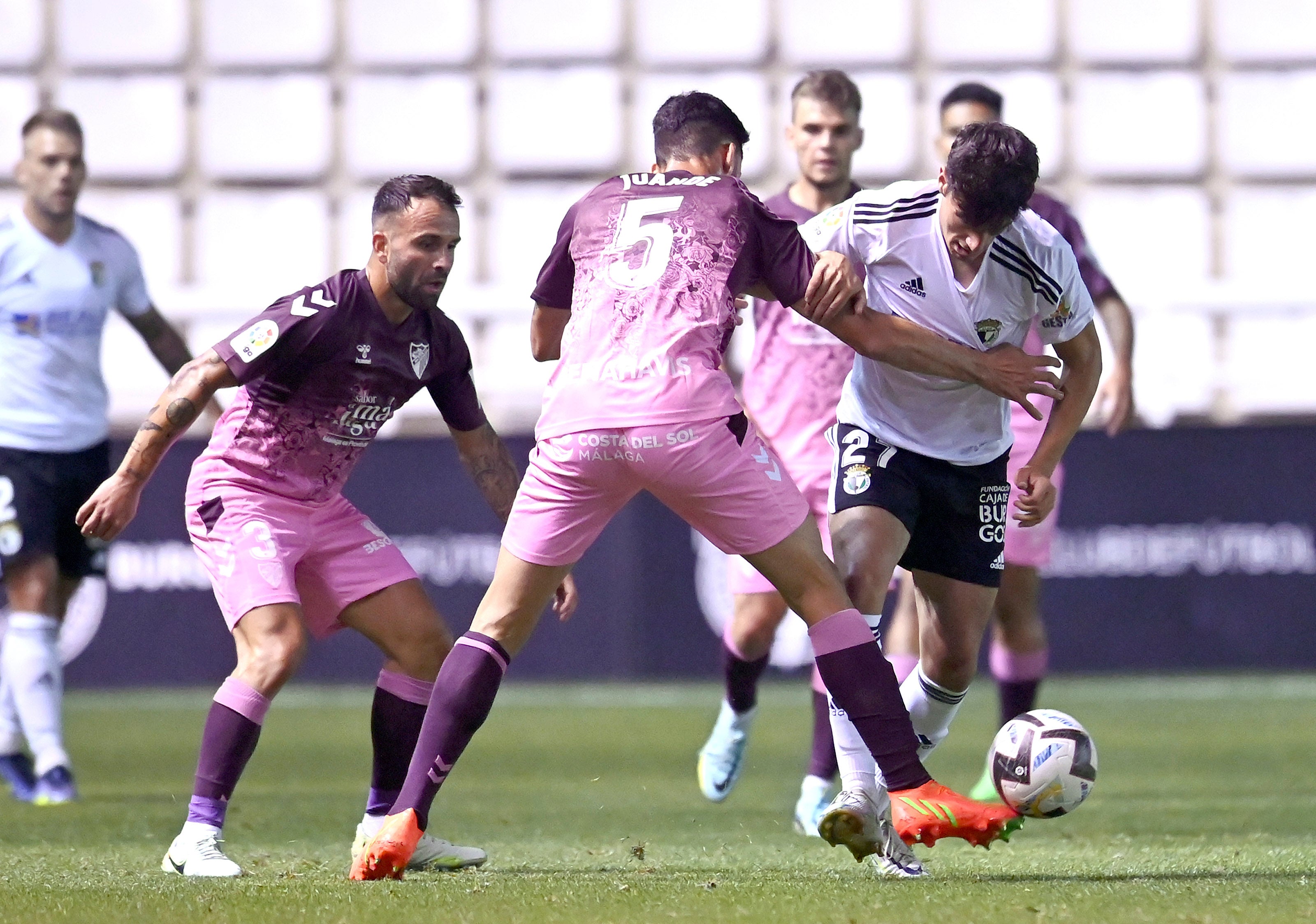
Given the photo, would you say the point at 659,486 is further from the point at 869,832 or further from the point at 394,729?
the point at 394,729

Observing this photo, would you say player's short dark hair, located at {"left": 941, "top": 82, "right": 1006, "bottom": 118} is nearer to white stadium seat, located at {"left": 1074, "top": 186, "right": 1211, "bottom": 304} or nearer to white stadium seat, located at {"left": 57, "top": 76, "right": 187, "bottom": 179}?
white stadium seat, located at {"left": 1074, "top": 186, "right": 1211, "bottom": 304}

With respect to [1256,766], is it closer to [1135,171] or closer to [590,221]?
[590,221]

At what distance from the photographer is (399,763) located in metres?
5.38

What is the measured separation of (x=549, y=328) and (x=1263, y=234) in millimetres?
11931

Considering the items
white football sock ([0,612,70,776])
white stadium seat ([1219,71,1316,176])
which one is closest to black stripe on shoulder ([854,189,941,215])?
white football sock ([0,612,70,776])

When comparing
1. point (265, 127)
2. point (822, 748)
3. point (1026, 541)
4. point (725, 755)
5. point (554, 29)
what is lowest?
point (725, 755)

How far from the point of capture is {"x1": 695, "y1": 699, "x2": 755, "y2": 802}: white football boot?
6.78 m

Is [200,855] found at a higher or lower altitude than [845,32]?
lower

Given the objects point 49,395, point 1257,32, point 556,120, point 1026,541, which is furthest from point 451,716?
point 1257,32

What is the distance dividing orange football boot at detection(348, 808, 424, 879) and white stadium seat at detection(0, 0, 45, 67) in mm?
12931

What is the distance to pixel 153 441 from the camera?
16.2 ft

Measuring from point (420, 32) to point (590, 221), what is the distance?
1177 centimetres

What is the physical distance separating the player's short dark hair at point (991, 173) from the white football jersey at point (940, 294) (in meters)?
0.24

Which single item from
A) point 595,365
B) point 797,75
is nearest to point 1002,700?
point 595,365
